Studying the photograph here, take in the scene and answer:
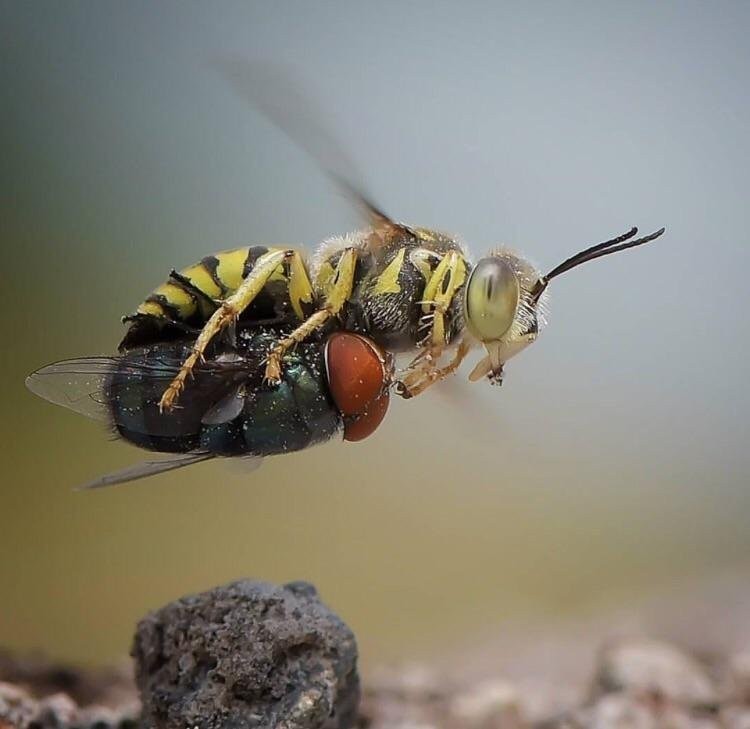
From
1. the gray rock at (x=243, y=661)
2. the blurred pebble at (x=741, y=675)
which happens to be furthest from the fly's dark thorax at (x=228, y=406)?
the blurred pebble at (x=741, y=675)

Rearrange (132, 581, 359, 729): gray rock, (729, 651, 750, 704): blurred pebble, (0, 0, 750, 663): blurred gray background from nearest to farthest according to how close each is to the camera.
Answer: (132, 581, 359, 729): gray rock
(729, 651, 750, 704): blurred pebble
(0, 0, 750, 663): blurred gray background

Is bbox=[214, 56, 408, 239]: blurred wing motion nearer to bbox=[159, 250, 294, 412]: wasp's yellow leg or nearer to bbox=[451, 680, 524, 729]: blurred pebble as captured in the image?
bbox=[159, 250, 294, 412]: wasp's yellow leg

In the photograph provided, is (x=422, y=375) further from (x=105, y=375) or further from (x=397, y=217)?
(x=397, y=217)

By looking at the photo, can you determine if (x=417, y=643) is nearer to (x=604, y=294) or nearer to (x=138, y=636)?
(x=604, y=294)

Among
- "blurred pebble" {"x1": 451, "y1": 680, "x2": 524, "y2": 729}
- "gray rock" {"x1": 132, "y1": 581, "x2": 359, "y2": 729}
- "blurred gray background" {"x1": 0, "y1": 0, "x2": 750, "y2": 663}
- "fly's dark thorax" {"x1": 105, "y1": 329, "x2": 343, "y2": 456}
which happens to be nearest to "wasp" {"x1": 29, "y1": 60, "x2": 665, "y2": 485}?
"fly's dark thorax" {"x1": 105, "y1": 329, "x2": 343, "y2": 456}

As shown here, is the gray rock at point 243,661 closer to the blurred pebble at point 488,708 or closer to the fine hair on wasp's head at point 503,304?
the fine hair on wasp's head at point 503,304

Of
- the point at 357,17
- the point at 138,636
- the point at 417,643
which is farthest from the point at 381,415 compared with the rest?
the point at 417,643
